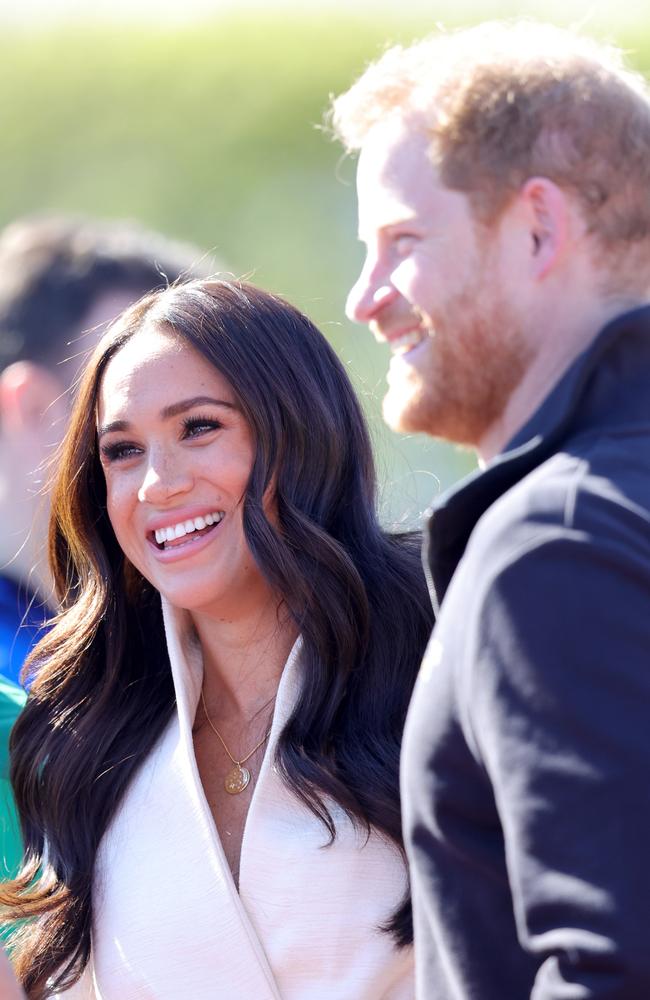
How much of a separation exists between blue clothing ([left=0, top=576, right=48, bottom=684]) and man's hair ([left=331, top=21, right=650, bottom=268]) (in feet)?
5.49

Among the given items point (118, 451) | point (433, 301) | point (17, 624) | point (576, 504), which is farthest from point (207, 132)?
point (576, 504)

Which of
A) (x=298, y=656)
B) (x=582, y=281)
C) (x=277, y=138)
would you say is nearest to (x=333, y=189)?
(x=277, y=138)

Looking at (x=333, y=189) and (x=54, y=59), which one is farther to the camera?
(x=54, y=59)

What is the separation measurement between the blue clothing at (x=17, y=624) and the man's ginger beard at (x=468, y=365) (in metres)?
1.58

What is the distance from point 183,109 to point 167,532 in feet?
18.4

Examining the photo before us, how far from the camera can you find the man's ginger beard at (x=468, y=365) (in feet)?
4.77

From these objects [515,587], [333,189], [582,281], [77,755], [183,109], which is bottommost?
[77,755]

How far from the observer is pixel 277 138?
753 cm

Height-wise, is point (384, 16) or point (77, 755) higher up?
point (384, 16)

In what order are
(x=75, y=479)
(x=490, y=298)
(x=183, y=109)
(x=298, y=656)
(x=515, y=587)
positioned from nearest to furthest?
(x=515, y=587) → (x=490, y=298) → (x=298, y=656) → (x=75, y=479) → (x=183, y=109)

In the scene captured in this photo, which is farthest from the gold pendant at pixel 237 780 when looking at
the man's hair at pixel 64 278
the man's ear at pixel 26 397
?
the man's hair at pixel 64 278

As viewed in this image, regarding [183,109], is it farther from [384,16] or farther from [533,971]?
[533,971]

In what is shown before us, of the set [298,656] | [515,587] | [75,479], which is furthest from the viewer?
[75,479]

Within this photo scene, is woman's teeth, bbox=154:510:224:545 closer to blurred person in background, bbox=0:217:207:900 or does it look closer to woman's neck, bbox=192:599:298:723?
woman's neck, bbox=192:599:298:723
